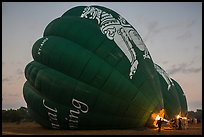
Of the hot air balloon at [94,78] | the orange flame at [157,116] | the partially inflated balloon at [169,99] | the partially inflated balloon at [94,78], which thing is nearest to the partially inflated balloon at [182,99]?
the partially inflated balloon at [169,99]

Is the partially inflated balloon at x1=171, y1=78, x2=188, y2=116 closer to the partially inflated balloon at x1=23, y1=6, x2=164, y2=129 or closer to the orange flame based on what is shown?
the orange flame

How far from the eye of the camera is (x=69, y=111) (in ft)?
47.8

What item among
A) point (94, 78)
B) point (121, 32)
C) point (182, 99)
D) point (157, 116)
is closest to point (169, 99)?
point (157, 116)

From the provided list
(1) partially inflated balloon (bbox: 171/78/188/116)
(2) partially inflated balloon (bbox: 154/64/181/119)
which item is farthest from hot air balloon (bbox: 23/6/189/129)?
(1) partially inflated balloon (bbox: 171/78/188/116)

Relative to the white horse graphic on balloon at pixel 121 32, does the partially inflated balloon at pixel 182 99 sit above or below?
below

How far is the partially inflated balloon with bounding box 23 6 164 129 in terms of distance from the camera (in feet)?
46.3

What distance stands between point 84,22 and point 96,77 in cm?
329

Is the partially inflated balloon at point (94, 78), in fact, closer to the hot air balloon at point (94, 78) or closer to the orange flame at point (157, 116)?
the hot air balloon at point (94, 78)

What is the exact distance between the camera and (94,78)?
14070 millimetres

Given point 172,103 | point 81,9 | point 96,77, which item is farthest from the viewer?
point 172,103

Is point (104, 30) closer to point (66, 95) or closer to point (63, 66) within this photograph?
point (63, 66)

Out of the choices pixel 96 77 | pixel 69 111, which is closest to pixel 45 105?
pixel 69 111

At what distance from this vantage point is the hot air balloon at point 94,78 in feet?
46.3

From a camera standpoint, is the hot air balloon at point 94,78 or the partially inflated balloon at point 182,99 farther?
the partially inflated balloon at point 182,99
